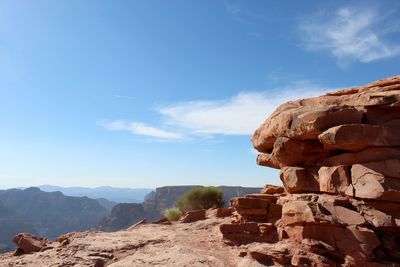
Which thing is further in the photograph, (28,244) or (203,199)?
(203,199)

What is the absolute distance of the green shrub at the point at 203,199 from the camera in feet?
99.8

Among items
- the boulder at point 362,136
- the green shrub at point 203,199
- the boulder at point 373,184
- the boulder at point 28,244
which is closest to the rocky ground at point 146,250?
the boulder at point 28,244

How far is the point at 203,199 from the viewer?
30500 mm

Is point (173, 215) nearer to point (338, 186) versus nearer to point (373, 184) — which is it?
point (338, 186)

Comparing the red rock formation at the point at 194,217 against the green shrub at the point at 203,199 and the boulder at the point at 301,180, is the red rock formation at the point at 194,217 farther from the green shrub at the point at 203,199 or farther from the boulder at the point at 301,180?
the green shrub at the point at 203,199

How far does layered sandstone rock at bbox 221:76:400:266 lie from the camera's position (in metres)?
11.5

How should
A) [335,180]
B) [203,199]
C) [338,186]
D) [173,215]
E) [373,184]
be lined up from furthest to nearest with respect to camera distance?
[203,199], [173,215], [335,180], [338,186], [373,184]

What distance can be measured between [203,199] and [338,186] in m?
18.7

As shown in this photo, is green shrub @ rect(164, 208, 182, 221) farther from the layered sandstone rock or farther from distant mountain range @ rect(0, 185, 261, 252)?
distant mountain range @ rect(0, 185, 261, 252)

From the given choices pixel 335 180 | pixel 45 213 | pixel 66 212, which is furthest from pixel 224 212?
pixel 66 212

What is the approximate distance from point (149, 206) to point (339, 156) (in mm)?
116727

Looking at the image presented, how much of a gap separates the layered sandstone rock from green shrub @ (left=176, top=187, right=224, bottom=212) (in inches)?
575

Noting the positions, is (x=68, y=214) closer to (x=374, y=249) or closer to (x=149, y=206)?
(x=149, y=206)

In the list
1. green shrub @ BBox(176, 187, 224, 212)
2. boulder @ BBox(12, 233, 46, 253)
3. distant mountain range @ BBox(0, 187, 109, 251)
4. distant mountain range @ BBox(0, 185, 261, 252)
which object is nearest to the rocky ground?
boulder @ BBox(12, 233, 46, 253)
